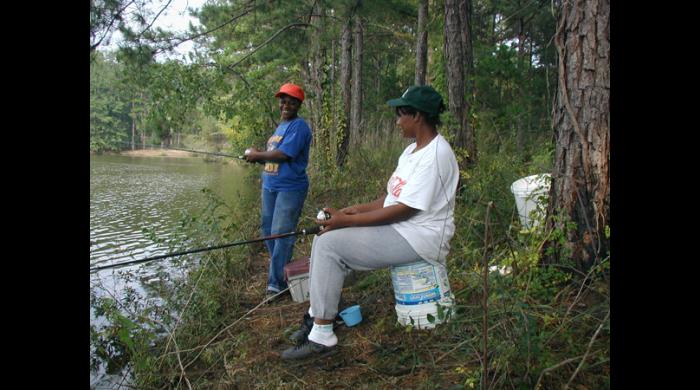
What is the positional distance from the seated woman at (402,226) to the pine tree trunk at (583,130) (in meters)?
0.70

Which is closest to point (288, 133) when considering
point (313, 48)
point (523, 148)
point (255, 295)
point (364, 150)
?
point (255, 295)

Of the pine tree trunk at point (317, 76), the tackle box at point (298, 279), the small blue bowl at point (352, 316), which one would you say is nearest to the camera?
the small blue bowl at point (352, 316)

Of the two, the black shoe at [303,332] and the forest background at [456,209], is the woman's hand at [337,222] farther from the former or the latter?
the forest background at [456,209]

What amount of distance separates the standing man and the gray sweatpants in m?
1.15

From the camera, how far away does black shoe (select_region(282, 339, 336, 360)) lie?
265 cm

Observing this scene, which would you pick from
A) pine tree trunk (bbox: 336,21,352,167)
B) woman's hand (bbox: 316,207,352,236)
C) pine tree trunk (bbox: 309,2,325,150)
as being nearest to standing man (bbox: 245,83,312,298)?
woman's hand (bbox: 316,207,352,236)

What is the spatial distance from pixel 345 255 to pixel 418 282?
1.39ft

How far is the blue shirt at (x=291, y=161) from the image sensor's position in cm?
371

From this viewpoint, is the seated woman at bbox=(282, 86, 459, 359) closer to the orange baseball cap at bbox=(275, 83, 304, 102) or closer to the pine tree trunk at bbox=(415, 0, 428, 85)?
the orange baseball cap at bbox=(275, 83, 304, 102)

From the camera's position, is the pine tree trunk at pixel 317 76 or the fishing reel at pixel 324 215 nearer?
the fishing reel at pixel 324 215

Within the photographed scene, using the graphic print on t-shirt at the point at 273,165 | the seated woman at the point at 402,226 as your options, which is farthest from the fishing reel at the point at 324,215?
the graphic print on t-shirt at the point at 273,165

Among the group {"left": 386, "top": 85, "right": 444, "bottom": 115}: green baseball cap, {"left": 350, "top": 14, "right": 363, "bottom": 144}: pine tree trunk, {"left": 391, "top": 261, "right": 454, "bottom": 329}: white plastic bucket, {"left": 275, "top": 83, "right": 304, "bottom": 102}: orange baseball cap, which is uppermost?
{"left": 350, "top": 14, "right": 363, "bottom": 144}: pine tree trunk
